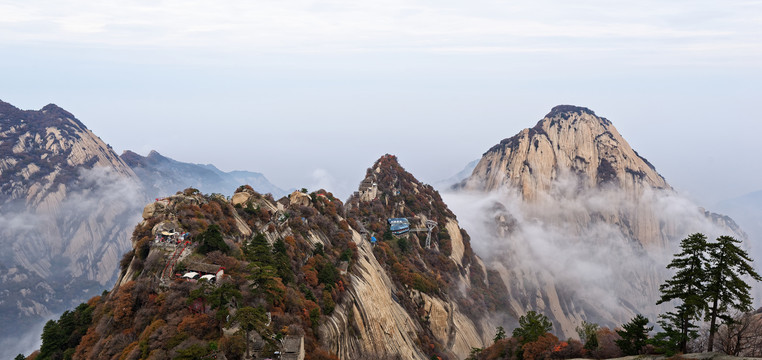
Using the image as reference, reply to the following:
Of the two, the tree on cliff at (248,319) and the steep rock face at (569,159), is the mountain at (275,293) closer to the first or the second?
the tree on cliff at (248,319)

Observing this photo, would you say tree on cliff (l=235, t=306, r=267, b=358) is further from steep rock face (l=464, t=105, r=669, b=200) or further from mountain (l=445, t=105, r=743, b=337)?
steep rock face (l=464, t=105, r=669, b=200)

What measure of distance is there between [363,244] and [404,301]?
10760mm

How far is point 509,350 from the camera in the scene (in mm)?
38750

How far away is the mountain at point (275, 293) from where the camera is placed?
25531 mm

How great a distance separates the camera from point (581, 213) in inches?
5379

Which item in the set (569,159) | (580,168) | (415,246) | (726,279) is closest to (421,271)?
(415,246)

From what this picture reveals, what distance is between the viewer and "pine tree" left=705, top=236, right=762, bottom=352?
79.9ft

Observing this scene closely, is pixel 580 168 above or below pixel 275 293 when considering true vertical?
above

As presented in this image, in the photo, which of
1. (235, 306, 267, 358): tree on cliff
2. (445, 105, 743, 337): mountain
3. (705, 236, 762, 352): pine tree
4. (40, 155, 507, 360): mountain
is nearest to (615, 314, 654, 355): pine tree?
(705, 236, 762, 352): pine tree

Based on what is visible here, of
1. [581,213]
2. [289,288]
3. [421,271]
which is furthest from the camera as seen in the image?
[581,213]

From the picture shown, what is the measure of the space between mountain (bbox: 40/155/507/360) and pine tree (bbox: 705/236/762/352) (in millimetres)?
25358

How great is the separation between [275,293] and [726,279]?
29.0m

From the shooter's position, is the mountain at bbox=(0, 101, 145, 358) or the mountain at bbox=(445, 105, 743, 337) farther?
the mountain at bbox=(0, 101, 145, 358)

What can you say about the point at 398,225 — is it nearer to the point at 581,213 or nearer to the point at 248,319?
the point at 248,319
